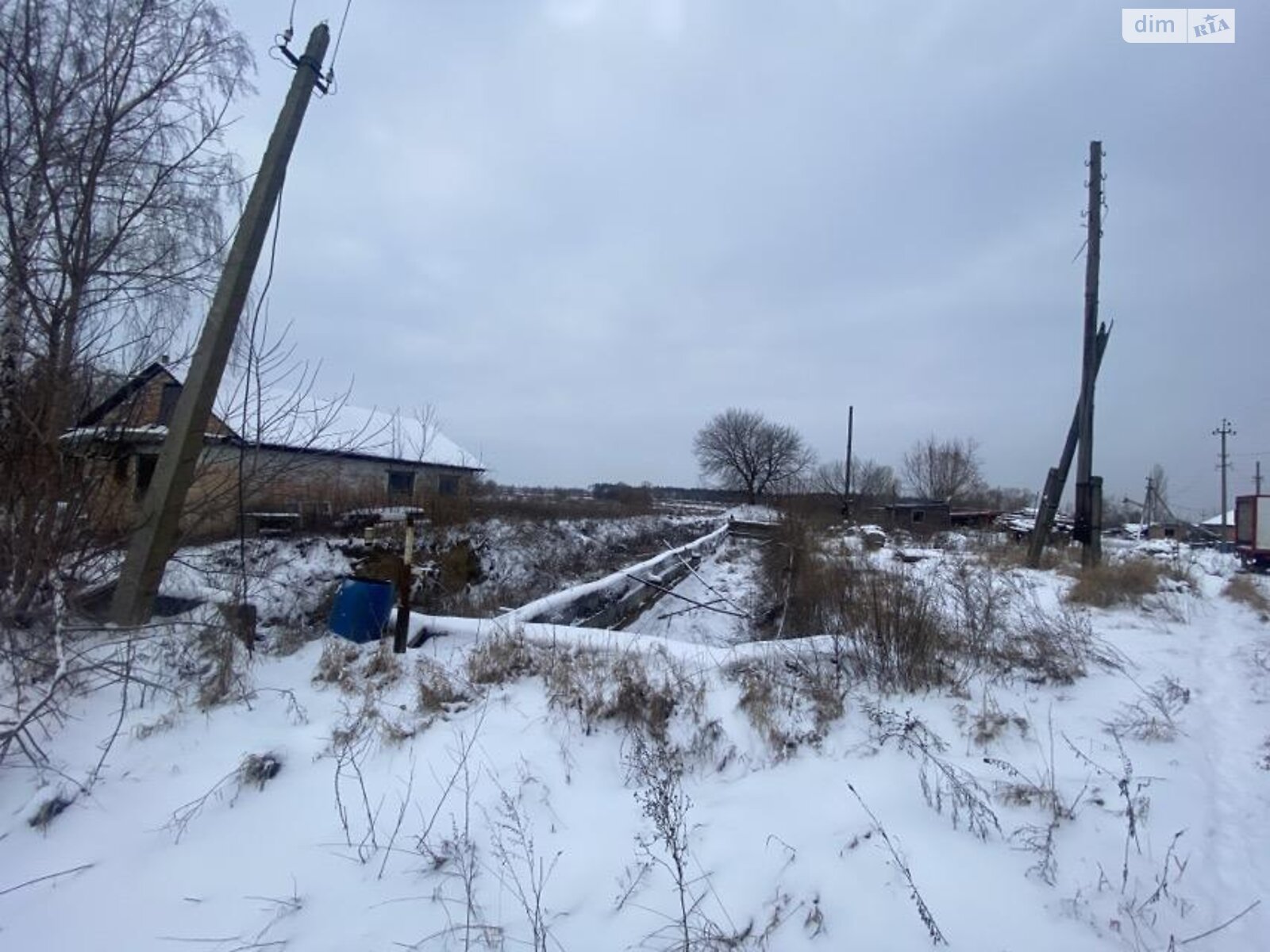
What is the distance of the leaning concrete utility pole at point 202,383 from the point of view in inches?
197

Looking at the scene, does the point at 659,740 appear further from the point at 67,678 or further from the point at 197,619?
the point at 197,619

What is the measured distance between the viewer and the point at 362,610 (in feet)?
18.3

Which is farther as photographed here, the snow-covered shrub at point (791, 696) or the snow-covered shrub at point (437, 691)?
the snow-covered shrub at point (437, 691)

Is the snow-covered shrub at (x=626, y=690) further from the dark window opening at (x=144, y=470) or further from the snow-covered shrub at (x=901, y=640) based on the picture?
the dark window opening at (x=144, y=470)

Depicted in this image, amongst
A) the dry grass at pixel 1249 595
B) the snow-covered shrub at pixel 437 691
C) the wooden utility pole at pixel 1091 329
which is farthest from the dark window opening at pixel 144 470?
the wooden utility pole at pixel 1091 329

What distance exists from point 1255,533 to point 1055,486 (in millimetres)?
10246

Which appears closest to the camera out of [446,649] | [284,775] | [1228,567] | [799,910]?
[799,910]

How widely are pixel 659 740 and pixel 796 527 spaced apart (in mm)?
9051

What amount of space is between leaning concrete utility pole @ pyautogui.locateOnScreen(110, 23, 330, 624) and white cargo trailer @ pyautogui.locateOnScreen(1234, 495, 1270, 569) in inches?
869

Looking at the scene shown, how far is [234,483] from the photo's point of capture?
558 centimetres

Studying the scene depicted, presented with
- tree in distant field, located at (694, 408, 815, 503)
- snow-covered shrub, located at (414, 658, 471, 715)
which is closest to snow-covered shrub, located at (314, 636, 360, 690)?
snow-covered shrub, located at (414, 658, 471, 715)

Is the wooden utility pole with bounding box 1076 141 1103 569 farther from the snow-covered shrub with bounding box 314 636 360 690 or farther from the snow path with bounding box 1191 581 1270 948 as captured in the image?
the snow-covered shrub with bounding box 314 636 360 690

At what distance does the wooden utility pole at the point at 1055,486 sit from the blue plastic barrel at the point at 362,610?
10.9 meters

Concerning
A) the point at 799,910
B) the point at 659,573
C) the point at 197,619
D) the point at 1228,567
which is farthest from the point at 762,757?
the point at 1228,567
